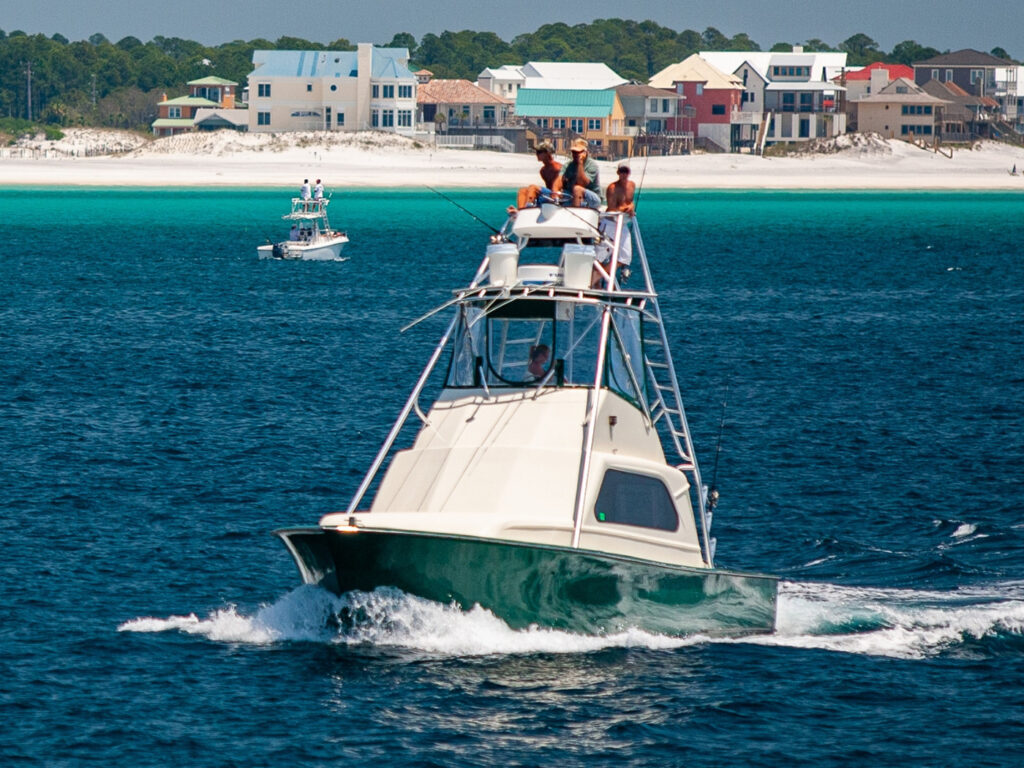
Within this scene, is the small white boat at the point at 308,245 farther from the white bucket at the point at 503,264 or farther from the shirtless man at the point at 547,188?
the white bucket at the point at 503,264

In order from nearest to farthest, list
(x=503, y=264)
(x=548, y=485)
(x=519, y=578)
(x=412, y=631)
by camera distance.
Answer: (x=519, y=578) < (x=412, y=631) < (x=548, y=485) < (x=503, y=264)

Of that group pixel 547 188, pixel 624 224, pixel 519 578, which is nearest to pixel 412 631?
pixel 519 578

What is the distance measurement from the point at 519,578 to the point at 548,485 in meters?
1.89

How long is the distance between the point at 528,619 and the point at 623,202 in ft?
23.6

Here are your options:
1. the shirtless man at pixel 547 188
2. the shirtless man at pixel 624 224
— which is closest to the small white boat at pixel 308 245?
the shirtless man at pixel 547 188

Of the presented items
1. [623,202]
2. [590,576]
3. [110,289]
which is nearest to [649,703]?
[590,576]

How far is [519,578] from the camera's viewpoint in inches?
833

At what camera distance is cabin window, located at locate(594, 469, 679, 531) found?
22.8m

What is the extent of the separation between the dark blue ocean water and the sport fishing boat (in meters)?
0.61

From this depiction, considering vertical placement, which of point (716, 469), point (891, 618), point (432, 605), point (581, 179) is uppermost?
point (581, 179)

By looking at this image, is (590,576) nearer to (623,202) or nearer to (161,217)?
(623,202)

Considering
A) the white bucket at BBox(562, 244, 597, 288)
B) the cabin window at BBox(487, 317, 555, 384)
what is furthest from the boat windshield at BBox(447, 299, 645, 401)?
the white bucket at BBox(562, 244, 597, 288)

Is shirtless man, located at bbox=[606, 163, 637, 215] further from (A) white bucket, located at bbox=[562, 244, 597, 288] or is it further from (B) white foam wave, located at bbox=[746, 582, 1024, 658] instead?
(B) white foam wave, located at bbox=[746, 582, 1024, 658]

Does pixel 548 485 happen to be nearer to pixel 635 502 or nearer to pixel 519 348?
pixel 635 502
